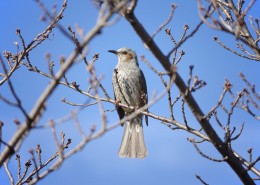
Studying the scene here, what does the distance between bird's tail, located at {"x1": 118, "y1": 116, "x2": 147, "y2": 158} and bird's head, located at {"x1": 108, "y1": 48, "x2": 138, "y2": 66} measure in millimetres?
1250

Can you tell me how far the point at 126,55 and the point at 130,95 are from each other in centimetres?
102

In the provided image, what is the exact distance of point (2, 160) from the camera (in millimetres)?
2371

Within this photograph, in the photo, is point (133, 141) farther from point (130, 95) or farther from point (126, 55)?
point (126, 55)

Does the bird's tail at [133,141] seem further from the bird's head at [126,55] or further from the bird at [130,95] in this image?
the bird's head at [126,55]

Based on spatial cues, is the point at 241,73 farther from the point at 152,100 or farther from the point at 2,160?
the point at 2,160

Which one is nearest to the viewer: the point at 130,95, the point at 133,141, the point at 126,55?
the point at 133,141

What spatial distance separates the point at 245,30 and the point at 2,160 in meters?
3.54

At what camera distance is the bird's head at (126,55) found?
26.3 feet

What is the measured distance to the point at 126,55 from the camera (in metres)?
8.09

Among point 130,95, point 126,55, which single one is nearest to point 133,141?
point 130,95

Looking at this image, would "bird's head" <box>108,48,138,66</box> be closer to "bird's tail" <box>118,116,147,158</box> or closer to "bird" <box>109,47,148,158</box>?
"bird" <box>109,47,148,158</box>

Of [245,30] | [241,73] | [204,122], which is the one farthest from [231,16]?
[204,122]

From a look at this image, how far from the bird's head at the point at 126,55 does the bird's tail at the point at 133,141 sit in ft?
4.10

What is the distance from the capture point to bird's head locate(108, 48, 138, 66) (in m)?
8.01
